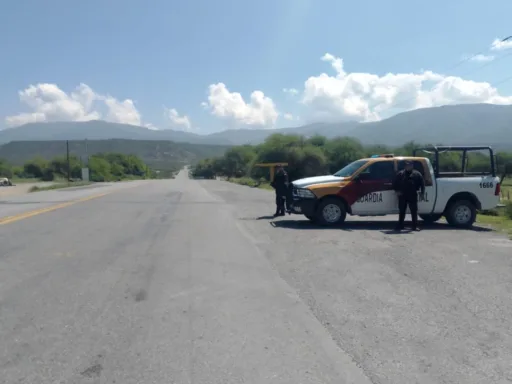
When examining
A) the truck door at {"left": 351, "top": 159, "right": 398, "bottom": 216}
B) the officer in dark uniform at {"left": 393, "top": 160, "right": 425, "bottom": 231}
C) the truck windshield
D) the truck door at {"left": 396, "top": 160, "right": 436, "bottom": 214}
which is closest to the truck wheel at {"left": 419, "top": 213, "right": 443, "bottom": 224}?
the truck door at {"left": 396, "top": 160, "right": 436, "bottom": 214}

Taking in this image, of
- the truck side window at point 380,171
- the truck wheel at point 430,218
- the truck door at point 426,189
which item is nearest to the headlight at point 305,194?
the truck side window at point 380,171

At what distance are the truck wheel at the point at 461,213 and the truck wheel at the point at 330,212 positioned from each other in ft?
9.37

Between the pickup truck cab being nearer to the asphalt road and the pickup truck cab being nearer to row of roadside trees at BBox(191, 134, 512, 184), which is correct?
the asphalt road

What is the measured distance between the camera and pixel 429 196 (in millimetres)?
14023

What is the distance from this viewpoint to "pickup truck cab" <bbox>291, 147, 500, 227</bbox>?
1392 cm

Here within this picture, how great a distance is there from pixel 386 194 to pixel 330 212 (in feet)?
5.12

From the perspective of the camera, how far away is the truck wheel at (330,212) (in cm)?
1387

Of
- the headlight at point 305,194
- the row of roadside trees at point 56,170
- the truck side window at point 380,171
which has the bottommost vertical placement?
the row of roadside trees at point 56,170

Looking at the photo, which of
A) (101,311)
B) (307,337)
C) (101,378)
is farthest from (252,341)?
(101,311)

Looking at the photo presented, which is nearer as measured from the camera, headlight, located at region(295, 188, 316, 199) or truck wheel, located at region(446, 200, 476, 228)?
headlight, located at region(295, 188, 316, 199)

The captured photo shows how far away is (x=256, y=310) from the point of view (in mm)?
6145

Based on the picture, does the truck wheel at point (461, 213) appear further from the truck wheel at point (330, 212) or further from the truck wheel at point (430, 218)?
Result: the truck wheel at point (330, 212)

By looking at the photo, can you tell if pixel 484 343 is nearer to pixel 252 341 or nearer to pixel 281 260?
pixel 252 341

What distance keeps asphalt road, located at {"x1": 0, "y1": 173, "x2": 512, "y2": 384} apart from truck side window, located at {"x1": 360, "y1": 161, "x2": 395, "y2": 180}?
289cm
